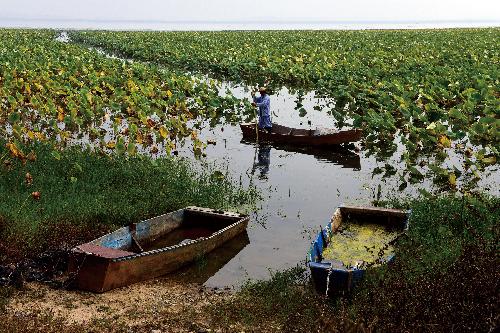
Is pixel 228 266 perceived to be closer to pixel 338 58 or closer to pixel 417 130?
pixel 417 130

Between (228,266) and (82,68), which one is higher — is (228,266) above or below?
below

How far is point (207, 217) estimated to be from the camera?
11086 mm

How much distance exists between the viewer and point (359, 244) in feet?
33.2

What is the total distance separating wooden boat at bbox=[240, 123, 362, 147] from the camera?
17.3 meters

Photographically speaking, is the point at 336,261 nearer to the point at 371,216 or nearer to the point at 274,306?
the point at 274,306

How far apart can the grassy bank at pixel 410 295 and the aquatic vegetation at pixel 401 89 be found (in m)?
2.66

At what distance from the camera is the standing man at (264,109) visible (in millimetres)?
18344

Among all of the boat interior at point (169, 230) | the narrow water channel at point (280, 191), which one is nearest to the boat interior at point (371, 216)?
the narrow water channel at point (280, 191)

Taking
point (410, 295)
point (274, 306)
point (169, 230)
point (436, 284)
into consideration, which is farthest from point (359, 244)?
point (169, 230)

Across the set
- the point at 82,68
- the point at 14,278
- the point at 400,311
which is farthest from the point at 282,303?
the point at 82,68

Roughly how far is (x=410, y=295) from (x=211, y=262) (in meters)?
4.01

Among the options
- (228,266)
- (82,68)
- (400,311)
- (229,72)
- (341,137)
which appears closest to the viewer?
(400,311)

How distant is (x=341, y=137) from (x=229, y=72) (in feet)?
61.6

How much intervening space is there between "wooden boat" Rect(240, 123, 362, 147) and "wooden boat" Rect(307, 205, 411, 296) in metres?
6.50
